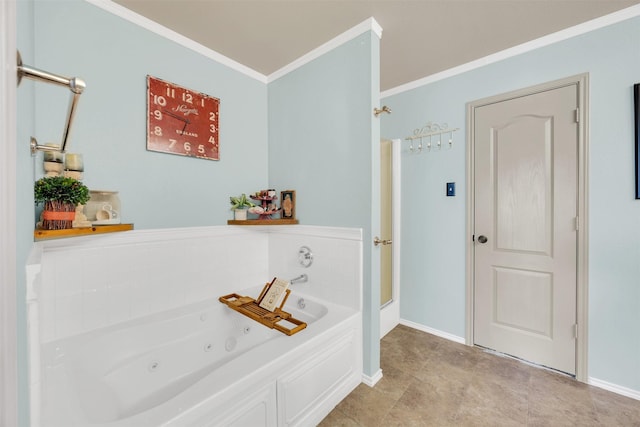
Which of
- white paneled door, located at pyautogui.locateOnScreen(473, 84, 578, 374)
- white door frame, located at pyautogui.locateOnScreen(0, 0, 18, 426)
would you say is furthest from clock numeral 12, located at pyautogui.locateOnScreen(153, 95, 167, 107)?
white paneled door, located at pyautogui.locateOnScreen(473, 84, 578, 374)

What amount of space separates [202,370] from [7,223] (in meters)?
1.71

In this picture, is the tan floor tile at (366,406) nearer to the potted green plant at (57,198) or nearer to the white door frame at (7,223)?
the white door frame at (7,223)

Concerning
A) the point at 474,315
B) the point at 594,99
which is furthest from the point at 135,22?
the point at 474,315

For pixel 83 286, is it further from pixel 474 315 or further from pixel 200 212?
pixel 474 315

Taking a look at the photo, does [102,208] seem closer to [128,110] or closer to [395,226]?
[128,110]

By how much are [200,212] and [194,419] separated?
1.41 meters

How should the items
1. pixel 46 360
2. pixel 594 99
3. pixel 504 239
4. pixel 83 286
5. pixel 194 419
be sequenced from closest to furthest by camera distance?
pixel 194 419
pixel 46 360
pixel 83 286
pixel 594 99
pixel 504 239

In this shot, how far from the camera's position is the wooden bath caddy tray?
5.08 ft

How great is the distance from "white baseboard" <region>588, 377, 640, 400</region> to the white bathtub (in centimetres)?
157

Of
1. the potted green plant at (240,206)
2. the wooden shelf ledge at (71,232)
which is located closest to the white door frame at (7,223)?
the wooden shelf ledge at (71,232)

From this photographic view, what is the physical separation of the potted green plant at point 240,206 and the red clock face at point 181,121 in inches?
14.9

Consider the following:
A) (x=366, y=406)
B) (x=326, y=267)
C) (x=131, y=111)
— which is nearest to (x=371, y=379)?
(x=366, y=406)

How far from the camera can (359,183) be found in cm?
184

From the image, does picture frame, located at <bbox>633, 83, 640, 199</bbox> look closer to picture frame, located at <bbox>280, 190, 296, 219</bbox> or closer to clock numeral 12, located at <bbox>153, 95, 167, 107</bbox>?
picture frame, located at <bbox>280, 190, 296, 219</bbox>
